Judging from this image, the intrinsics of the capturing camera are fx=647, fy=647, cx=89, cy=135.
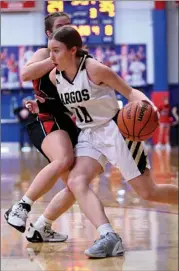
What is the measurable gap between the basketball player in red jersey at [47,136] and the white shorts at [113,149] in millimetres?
96

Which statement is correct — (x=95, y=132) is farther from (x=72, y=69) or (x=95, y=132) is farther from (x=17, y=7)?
(x=17, y=7)

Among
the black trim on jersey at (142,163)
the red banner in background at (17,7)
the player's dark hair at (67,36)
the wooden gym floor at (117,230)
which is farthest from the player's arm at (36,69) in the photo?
the red banner in background at (17,7)

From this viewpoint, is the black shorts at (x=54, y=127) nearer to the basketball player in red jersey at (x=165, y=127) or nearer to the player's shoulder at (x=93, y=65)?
the player's shoulder at (x=93, y=65)

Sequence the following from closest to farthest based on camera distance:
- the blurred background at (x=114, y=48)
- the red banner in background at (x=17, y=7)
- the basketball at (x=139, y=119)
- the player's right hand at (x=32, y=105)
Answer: the basketball at (x=139, y=119) < the player's right hand at (x=32, y=105) < the blurred background at (x=114, y=48) < the red banner in background at (x=17, y=7)

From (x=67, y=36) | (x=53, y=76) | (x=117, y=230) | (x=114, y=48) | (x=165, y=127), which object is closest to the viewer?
(x=67, y=36)

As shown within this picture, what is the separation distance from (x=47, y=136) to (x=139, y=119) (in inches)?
26.0

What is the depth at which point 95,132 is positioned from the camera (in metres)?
3.44

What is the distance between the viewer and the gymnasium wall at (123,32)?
48.5 feet

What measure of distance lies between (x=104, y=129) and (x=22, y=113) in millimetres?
11139

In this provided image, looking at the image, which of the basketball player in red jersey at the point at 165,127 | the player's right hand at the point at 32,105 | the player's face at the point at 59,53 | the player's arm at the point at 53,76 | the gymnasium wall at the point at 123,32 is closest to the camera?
the player's face at the point at 59,53

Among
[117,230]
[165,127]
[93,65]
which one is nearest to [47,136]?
[93,65]

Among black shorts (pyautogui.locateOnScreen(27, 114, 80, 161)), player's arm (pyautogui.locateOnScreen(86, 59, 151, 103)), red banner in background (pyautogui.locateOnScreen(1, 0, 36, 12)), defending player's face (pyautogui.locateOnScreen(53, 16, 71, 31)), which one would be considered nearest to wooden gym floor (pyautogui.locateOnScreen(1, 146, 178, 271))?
black shorts (pyautogui.locateOnScreen(27, 114, 80, 161))

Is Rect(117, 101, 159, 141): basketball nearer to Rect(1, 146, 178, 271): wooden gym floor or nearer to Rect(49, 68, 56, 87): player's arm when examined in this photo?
A: Rect(49, 68, 56, 87): player's arm

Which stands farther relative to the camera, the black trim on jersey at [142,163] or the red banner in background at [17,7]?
the red banner in background at [17,7]
